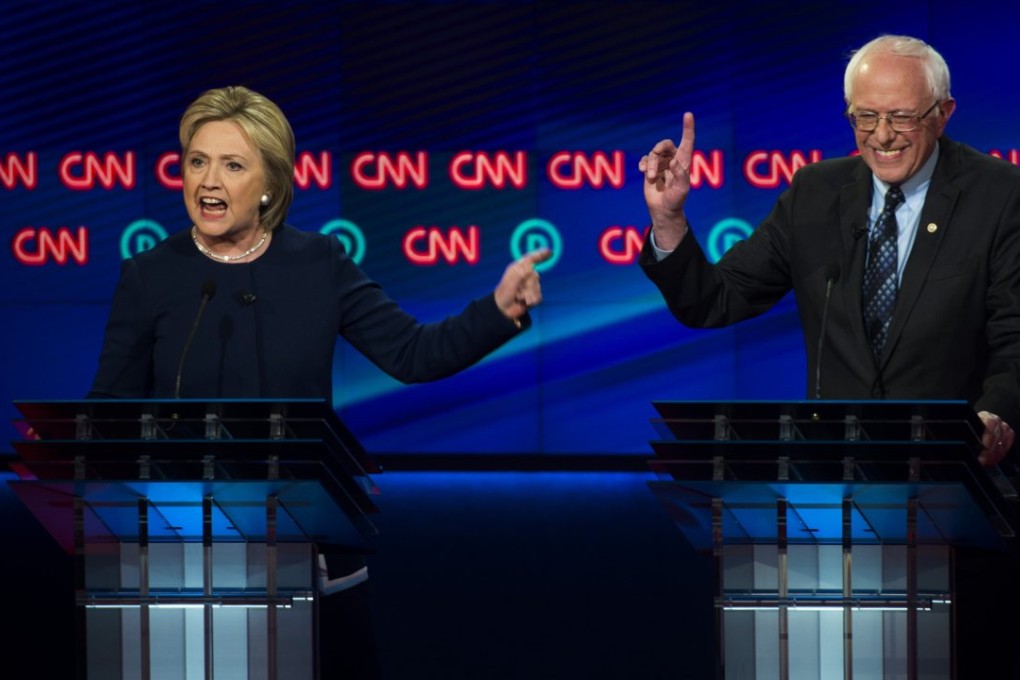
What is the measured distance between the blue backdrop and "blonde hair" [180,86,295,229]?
5855mm

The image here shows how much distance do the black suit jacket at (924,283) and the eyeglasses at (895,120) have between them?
0.11m

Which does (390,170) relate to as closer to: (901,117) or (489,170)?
(489,170)

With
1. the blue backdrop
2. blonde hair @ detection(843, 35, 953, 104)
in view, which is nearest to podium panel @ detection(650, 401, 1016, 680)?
blonde hair @ detection(843, 35, 953, 104)

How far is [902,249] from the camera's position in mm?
2896

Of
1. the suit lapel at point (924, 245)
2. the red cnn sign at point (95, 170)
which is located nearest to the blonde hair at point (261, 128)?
the suit lapel at point (924, 245)

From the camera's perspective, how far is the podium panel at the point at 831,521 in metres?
2.18

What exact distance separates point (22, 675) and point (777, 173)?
5654mm

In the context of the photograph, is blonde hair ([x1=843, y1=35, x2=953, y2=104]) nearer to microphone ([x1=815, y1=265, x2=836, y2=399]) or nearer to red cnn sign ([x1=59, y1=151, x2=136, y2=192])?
microphone ([x1=815, y1=265, x2=836, y2=399])

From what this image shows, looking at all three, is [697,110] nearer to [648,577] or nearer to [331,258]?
[648,577]

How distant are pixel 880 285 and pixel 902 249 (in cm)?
8

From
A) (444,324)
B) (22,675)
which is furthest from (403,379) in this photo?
(22,675)

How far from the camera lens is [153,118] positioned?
349 inches

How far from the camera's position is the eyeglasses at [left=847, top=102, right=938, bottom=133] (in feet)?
9.36

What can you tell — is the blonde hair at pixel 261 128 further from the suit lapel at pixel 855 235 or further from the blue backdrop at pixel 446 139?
the blue backdrop at pixel 446 139
